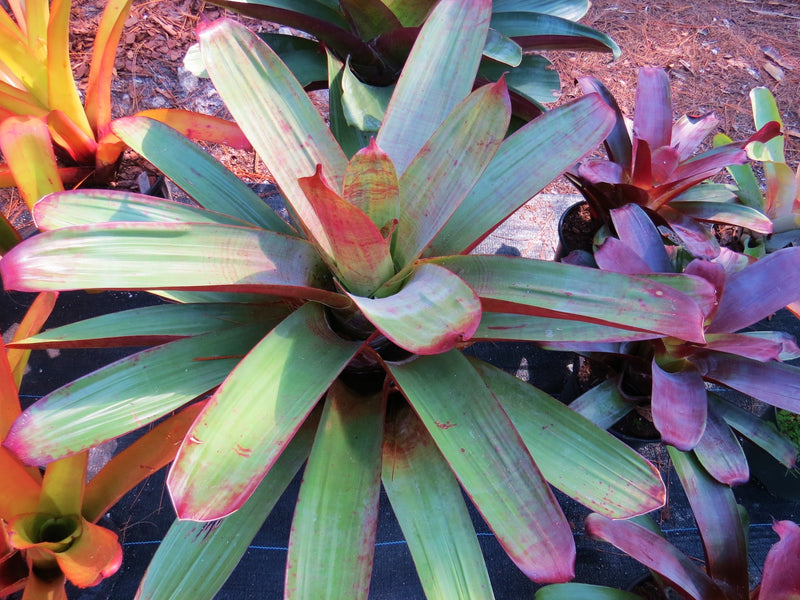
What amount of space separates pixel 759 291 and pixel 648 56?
185 centimetres

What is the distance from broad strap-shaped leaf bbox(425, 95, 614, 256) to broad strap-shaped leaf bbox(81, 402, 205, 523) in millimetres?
600

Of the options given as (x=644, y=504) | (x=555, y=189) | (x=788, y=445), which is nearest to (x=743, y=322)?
(x=788, y=445)

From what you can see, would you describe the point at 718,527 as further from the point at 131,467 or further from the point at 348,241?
the point at 131,467

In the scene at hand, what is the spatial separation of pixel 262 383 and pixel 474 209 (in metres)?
0.40

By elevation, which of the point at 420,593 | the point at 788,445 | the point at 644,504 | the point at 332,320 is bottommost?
the point at 420,593

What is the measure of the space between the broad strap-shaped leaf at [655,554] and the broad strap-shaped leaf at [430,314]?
1.78 feet

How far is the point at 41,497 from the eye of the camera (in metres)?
0.92

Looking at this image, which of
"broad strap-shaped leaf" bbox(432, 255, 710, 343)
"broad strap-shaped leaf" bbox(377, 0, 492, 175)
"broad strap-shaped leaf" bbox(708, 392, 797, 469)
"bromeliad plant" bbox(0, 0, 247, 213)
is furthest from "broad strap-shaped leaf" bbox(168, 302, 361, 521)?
"broad strap-shaped leaf" bbox(708, 392, 797, 469)

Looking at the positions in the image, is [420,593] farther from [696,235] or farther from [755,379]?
[696,235]

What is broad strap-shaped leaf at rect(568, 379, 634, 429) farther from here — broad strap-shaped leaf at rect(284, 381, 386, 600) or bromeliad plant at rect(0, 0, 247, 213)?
bromeliad plant at rect(0, 0, 247, 213)

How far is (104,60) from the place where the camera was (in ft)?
4.17

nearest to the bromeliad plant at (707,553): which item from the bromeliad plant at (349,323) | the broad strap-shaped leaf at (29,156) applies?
the bromeliad plant at (349,323)

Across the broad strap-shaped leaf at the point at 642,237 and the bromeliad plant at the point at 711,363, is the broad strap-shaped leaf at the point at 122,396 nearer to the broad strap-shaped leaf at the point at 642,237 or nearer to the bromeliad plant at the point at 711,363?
the bromeliad plant at the point at 711,363

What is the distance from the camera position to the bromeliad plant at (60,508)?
85cm
